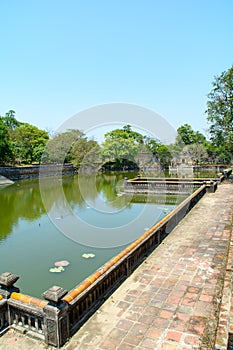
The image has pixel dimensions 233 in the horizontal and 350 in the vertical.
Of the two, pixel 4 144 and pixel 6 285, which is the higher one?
pixel 4 144

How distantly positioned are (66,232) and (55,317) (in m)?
6.47

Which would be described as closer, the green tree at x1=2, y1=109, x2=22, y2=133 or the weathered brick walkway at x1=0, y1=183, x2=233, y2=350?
the weathered brick walkway at x1=0, y1=183, x2=233, y2=350

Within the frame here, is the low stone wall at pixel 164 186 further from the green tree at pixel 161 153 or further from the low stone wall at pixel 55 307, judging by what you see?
the green tree at pixel 161 153

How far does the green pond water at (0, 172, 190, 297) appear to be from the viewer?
596 cm

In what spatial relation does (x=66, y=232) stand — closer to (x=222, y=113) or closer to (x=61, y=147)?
(x=222, y=113)

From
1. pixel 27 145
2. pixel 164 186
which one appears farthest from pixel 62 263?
pixel 27 145

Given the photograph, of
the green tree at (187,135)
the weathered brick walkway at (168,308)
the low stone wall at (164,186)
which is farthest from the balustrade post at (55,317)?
the green tree at (187,135)

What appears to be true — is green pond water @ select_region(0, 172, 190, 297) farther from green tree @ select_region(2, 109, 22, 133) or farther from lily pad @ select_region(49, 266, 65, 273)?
green tree @ select_region(2, 109, 22, 133)

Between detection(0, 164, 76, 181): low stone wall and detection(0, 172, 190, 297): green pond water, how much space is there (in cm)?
1025

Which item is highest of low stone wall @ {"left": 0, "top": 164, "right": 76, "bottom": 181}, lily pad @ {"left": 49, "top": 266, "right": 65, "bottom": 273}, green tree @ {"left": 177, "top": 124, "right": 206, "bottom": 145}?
green tree @ {"left": 177, "top": 124, "right": 206, "bottom": 145}

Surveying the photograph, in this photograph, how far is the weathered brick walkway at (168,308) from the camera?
2.88m

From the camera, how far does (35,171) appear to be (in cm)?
2966

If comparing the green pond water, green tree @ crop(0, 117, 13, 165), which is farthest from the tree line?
the green pond water

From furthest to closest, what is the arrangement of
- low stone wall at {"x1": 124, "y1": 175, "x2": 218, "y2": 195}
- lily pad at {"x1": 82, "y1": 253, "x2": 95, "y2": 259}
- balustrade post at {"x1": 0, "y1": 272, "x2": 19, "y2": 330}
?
low stone wall at {"x1": 124, "y1": 175, "x2": 218, "y2": 195}, lily pad at {"x1": 82, "y1": 253, "x2": 95, "y2": 259}, balustrade post at {"x1": 0, "y1": 272, "x2": 19, "y2": 330}
